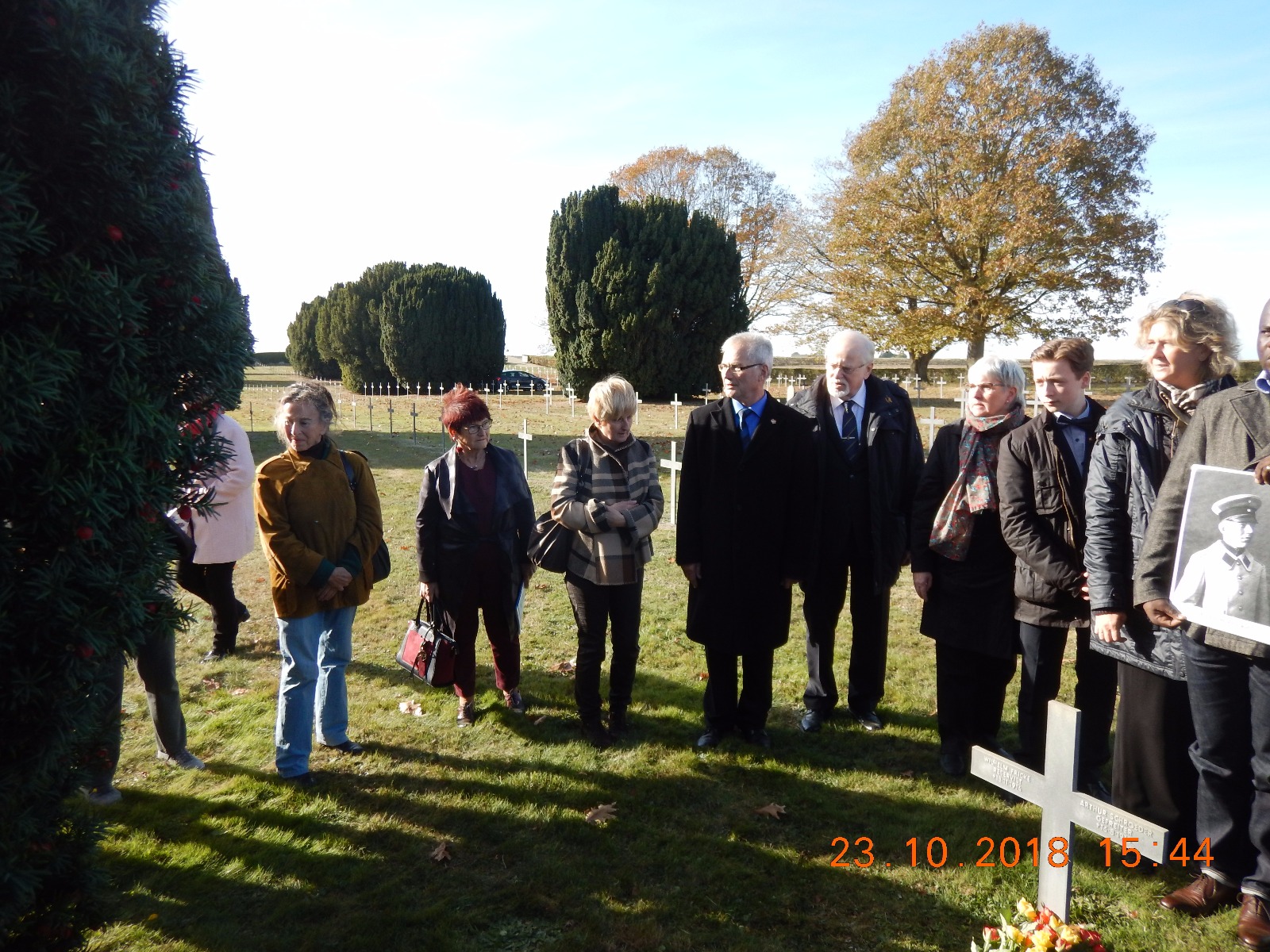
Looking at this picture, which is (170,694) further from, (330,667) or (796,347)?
(796,347)

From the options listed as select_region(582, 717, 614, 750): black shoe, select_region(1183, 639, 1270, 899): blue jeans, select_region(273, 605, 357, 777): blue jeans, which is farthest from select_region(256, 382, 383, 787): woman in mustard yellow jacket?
select_region(1183, 639, 1270, 899): blue jeans

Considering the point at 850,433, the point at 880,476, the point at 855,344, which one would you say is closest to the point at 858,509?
the point at 880,476

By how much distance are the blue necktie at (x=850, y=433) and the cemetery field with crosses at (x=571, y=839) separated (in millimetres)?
1588

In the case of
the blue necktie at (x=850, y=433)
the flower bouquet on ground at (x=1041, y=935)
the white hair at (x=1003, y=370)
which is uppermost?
the white hair at (x=1003, y=370)

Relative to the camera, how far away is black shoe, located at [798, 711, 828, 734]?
4.62 metres

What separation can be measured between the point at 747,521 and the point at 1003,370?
146 centimetres

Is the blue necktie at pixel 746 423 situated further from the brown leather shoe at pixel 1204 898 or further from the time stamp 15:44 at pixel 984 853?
the brown leather shoe at pixel 1204 898

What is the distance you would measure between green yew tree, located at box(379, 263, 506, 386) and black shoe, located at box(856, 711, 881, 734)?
31.4m

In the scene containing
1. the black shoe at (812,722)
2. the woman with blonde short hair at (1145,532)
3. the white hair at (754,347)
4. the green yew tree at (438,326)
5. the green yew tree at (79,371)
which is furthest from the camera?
the green yew tree at (438,326)

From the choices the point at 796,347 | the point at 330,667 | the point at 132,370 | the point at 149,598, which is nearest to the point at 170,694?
the point at 330,667

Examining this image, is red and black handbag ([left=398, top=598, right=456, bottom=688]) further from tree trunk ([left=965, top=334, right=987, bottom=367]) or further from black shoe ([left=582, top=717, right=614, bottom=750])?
tree trunk ([left=965, top=334, right=987, bottom=367])

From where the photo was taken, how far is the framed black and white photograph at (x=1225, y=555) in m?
2.53

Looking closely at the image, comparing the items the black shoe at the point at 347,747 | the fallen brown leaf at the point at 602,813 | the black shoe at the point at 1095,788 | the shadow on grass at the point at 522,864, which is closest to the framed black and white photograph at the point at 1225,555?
the shadow on grass at the point at 522,864

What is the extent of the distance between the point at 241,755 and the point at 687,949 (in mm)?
2775
